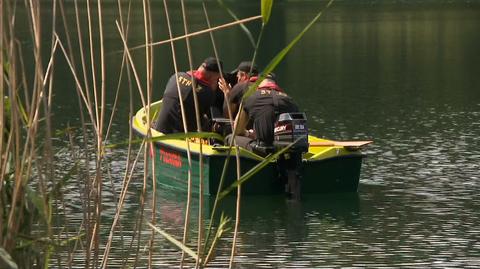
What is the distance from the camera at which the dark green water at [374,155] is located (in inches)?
389

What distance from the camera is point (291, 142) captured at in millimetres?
11422

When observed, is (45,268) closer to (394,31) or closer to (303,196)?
(303,196)

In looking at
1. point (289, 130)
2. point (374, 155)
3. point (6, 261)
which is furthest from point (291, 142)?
point (6, 261)

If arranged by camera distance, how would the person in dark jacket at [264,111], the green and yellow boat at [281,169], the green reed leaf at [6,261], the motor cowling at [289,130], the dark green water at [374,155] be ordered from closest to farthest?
the green reed leaf at [6,261] → the dark green water at [374,155] → the motor cowling at [289,130] → the person in dark jacket at [264,111] → the green and yellow boat at [281,169]

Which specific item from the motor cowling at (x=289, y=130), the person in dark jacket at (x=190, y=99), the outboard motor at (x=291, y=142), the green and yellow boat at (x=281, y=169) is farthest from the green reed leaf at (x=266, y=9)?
the person in dark jacket at (x=190, y=99)

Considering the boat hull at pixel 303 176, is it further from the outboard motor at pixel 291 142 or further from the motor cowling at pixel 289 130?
the motor cowling at pixel 289 130

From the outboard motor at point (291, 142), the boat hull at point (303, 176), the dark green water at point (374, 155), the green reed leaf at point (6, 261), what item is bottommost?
the dark green water at point (374, 155)

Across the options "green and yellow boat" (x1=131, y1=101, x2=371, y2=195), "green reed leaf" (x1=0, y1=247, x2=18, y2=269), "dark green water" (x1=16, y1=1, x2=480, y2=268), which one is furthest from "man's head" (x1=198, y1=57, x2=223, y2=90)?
"green reed leaf" (x1=0, y1=247, x2=18, y2=269)

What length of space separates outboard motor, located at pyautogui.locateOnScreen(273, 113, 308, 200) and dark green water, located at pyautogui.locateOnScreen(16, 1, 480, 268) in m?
0.23

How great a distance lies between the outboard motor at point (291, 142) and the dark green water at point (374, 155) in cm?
23

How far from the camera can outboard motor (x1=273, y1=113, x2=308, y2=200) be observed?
38.1 feet

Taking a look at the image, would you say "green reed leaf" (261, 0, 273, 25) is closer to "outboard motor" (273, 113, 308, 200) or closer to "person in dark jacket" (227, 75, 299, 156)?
"outboard motor" (273, 113, 308, 200)

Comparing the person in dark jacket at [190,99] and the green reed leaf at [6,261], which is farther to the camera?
the person in dark jacket at [190,99]

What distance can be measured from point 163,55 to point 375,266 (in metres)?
24.0
